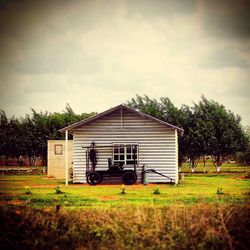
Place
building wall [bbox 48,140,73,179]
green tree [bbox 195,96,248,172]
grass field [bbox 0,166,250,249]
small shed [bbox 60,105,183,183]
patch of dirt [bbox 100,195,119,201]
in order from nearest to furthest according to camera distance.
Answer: grass field [bbox 0,166,250,249] → patch of dirt [bbox 100,195,119,201] → small shed [bbox 60,105,183,183] → building wall [bbox 48,140,73,179] → green tree [bbox 195,96,248,172]

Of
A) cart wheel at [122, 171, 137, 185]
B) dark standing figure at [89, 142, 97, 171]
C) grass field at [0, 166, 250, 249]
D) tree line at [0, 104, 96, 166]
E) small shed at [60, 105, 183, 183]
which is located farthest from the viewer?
tree line at [0, 104, 96, 166]

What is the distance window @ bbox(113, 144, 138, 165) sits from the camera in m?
26.5

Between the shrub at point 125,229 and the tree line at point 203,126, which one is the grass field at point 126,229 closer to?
the shrub at point 125,229

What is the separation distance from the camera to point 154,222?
9.99 m

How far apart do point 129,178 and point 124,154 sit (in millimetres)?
1935

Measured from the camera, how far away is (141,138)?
86.8 ft

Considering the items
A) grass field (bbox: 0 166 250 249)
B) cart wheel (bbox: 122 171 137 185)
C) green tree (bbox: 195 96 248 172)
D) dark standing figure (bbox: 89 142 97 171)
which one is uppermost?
green tree (bbox: 195 96 248 172)

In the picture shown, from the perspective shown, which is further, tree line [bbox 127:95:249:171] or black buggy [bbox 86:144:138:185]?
tree line [bbox 127:95:249:171]

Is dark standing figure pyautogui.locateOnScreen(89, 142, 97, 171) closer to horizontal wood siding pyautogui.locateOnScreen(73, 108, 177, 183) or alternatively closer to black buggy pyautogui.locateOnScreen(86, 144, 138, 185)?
black buggy pyautogui.locateOnScreen(86, 144, 138, 185)

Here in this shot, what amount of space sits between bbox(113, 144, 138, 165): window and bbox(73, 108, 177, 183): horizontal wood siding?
0.31m

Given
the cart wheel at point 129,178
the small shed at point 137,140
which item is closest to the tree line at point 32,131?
the small shed at point 137,140

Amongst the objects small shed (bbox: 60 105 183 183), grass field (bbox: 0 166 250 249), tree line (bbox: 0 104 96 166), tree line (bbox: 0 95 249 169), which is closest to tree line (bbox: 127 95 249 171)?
tree line (bbox: 0 95 249 169)

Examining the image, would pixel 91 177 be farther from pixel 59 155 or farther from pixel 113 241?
pixel 113 241

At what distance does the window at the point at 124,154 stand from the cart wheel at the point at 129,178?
1554 mm
